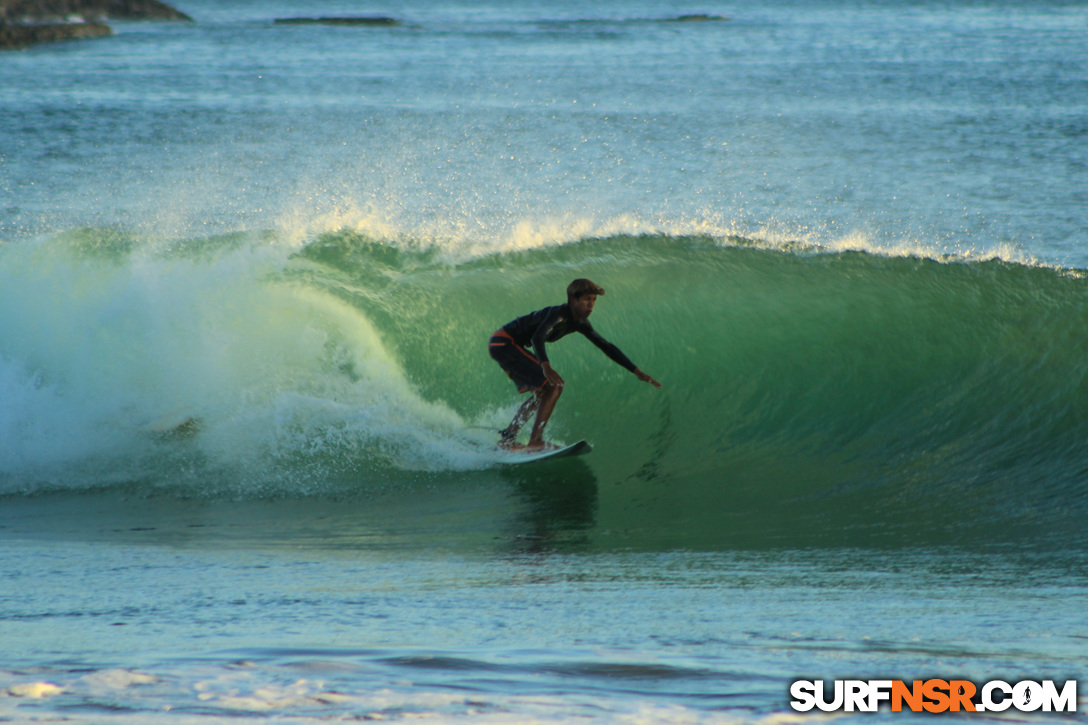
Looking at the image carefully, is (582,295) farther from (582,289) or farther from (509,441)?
(509,441)

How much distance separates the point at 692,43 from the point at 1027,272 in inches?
1342

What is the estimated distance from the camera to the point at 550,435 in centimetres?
779

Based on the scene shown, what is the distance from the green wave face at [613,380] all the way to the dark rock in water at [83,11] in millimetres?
41348

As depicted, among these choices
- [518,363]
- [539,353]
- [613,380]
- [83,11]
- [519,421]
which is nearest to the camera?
[539,353]

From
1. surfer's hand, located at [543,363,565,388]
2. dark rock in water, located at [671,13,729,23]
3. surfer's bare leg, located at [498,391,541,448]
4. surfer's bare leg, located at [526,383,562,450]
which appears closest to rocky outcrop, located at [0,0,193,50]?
dark rock in water, located at [671,13,729,23]

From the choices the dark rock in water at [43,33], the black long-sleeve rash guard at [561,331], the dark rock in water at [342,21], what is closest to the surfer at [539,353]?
the black long-sleeve rash guard at [561,331]

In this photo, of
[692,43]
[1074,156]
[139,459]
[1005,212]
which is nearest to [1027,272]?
[1005,212]

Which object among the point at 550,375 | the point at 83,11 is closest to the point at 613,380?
the point at 550,375

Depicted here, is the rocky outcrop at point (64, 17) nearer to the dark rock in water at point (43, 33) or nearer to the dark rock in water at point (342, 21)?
the dark rock in water at point (43, 33)

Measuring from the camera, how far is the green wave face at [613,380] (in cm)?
657

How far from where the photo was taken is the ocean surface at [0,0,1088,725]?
312 cm

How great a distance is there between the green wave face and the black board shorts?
0.57 m

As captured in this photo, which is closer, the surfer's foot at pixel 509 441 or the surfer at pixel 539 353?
the surfer at pixel 539 353

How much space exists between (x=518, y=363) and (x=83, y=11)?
51.0 m
